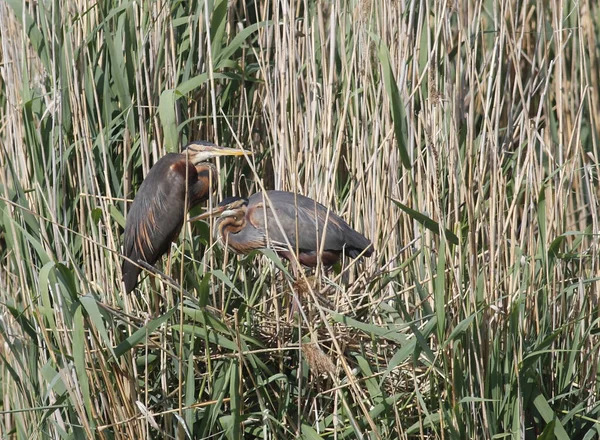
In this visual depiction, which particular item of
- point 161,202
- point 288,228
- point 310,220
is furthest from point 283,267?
point 161,202

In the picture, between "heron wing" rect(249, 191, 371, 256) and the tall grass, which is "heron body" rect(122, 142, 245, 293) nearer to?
the tall grass

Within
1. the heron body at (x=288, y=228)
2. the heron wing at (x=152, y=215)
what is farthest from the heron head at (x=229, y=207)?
the heron wing at (x=152, y=215)

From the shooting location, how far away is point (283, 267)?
7.97ft

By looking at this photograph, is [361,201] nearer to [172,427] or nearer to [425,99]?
[425,99]

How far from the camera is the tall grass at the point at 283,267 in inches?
97.3

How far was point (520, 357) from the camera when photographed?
2.46 metres

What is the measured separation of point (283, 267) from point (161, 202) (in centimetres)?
72

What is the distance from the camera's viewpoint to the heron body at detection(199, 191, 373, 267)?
2840mm

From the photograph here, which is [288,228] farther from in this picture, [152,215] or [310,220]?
[152,215]

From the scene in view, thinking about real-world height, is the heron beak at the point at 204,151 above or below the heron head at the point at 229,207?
above

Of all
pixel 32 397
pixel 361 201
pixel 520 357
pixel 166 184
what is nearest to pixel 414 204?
pixel 361 201

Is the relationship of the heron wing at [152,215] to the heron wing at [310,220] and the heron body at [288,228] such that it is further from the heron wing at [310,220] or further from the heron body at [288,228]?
the heron wing at [310,220]

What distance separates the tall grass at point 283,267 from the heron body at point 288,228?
0.09 meters

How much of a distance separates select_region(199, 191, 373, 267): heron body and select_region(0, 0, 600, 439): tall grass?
90 millimetres
